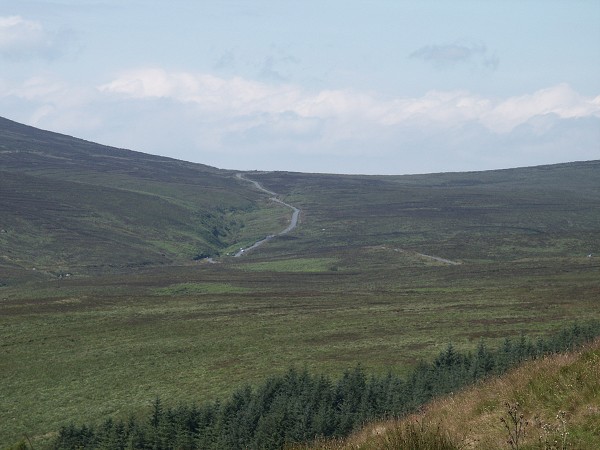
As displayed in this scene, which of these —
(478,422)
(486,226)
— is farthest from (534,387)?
(486,226)

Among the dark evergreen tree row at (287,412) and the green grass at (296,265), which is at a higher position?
the dark evergreen tree row at (287,412)

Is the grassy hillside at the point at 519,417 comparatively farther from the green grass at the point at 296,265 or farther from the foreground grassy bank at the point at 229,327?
the green grass at the point at 296,265

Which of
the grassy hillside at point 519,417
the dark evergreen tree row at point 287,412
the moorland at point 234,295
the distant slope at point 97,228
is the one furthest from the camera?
the distant slope at point 97,228

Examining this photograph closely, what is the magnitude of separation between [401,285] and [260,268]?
31.8 m

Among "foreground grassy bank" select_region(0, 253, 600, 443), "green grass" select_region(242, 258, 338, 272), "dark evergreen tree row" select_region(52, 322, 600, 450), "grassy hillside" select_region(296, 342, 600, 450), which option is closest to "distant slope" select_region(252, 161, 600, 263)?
"green grass" select_region(242, 258, 338, 272)

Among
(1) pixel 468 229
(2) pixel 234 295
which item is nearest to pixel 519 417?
(2) pixel 234 295

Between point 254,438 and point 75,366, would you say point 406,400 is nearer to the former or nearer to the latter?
point 254,438

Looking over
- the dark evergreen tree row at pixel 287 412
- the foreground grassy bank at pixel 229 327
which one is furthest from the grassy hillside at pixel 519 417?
the foreground grassy bank at pixel 229 327

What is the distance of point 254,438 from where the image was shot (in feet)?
90.6

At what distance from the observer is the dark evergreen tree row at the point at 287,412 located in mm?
28188

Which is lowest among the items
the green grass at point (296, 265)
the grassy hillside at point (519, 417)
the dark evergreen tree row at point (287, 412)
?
the green grass at point (296, 265)

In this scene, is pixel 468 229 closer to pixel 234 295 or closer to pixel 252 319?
pixel 234 295

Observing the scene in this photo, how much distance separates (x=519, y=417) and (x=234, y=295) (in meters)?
73.1

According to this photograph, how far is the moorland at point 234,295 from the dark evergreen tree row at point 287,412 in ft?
19.8
